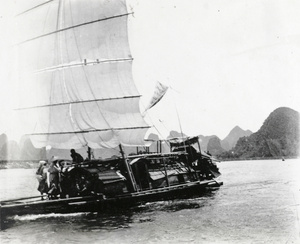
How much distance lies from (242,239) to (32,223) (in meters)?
8.87

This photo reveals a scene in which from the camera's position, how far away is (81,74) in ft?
79.2

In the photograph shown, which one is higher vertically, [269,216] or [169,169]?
[169,169]

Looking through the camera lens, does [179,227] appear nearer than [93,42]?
Yes

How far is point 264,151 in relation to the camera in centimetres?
13550

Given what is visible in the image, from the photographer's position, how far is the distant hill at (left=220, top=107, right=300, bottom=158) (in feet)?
378

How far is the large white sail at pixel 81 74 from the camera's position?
23812mm

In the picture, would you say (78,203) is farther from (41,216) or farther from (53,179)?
(53,179)

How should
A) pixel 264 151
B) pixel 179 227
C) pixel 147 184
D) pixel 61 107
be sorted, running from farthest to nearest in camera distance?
pixel 264 151, pixel 61 107, pixel 147 184, pixel 179 227

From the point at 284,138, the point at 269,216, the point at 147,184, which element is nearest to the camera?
the point at 269,216

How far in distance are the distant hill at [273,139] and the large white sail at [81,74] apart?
95.7 metres

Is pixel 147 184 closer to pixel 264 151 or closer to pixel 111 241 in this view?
pixel 111 241

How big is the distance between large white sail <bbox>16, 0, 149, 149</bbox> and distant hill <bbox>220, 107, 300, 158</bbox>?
3767 inches

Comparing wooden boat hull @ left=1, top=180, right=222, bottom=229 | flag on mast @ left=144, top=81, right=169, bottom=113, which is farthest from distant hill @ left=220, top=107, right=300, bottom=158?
wooden boat hull @ left=1, top=180, right=222, bottom=229

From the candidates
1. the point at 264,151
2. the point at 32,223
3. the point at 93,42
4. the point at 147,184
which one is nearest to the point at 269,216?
the point at 147,184
